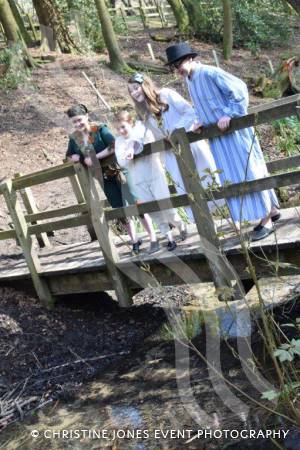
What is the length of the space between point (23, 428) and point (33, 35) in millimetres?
20539

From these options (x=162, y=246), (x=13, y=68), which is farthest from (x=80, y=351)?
(x=13, y=68)

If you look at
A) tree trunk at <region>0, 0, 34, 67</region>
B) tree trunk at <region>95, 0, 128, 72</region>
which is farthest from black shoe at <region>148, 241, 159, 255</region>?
tree trunk at <region>95, 0, 128, 72</region>

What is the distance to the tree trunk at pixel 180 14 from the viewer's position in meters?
27.0

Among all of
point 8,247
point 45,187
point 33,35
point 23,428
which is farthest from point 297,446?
point 33,35

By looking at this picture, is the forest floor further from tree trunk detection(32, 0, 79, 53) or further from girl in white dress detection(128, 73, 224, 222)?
tree trunk detection(32, 0, 79, 53)

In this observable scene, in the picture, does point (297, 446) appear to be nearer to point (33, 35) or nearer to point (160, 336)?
point (160, 336)

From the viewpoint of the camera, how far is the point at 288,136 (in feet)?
41.4

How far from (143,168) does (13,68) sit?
47.4 feet

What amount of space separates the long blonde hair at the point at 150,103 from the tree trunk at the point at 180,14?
71.9 feet

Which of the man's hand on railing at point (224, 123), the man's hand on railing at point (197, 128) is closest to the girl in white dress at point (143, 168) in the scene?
the man's hand on railing at point (197, 128)

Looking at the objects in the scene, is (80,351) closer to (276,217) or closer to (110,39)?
(276,217)

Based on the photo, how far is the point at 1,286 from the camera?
8602 millimetres

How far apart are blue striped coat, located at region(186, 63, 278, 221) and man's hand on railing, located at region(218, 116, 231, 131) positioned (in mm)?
113

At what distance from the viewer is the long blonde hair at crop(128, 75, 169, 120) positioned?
5945mm
